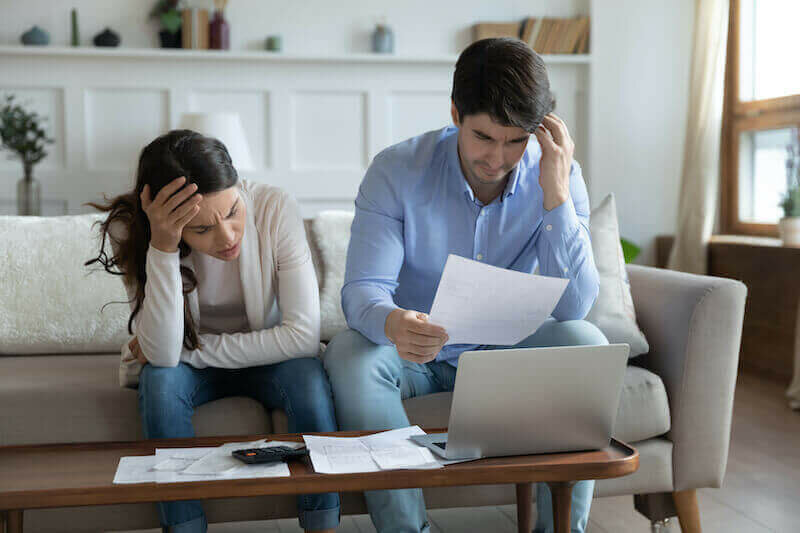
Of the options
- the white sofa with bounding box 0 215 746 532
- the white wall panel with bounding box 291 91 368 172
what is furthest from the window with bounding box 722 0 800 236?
the white sofa with bounding box 0 215 746 532

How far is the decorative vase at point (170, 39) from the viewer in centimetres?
417

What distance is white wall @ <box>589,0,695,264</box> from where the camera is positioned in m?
4.50

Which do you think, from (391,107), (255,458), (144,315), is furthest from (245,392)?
(391,107)

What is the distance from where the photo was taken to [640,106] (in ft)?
14.9

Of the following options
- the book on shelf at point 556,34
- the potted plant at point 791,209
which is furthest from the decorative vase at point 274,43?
the potted plant at point 791,209

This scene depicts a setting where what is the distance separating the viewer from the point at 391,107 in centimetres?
444

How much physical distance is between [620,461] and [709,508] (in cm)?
119

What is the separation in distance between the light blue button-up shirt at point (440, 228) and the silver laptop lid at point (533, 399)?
0.51 metres

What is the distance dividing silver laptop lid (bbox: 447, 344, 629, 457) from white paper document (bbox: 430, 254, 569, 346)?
0.41ft

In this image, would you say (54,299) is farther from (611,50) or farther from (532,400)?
(611,50)

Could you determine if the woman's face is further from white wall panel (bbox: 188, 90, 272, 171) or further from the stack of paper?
white wall panel (bbox: 188, 90, 272, 171)

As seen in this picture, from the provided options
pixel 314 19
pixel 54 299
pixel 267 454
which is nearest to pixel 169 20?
pixel 314 19

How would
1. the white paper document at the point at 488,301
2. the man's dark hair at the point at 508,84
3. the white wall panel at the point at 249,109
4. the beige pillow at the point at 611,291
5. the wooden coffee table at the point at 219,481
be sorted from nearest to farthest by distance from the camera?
1. the wooden coffee table at the point at 219,481
2. the white paper document at the point at 488,301
3. the man's dark hair at the point at 508,84
4. the beige pillow at the point at 611,291
5. the white wall panel at the point at 249,109

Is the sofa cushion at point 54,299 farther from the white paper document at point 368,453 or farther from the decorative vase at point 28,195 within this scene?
the decorative vase at point 28,195
